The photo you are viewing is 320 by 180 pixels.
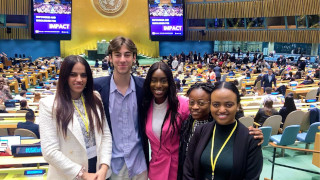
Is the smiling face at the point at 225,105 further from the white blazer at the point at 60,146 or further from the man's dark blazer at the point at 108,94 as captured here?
the white blazer at the point at 60,146

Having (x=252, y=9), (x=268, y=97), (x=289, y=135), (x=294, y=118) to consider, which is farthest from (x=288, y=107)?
(x=252, y=9)

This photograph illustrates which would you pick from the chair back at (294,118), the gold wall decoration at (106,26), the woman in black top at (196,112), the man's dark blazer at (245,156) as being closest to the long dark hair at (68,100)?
the woman in black top at (196,112)

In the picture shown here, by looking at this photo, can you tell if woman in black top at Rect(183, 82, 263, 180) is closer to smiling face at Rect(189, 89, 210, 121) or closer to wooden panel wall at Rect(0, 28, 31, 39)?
smiling face at Rect(189, 89, 210, 121)

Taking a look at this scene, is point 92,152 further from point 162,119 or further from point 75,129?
point 162,119

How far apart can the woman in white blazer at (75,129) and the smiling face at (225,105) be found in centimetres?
86

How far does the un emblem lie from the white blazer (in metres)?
27.1

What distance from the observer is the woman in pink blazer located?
252 cm

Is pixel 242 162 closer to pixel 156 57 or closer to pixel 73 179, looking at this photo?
pixel 73 179

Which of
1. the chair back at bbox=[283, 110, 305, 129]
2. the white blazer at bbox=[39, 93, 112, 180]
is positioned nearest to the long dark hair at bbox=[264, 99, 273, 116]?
the chair back at bbox=[283, 110, 305, 129]

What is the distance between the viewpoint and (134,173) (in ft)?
8.24

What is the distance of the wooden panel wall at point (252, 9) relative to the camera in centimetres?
2097

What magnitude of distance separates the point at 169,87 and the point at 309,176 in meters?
3.82

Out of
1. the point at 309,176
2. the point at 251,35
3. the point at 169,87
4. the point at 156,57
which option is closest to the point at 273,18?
the point at 251,35

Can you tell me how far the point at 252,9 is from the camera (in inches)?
936
